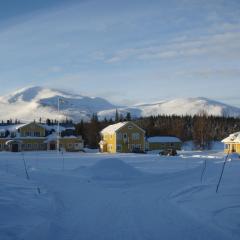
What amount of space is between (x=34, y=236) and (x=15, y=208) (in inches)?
180

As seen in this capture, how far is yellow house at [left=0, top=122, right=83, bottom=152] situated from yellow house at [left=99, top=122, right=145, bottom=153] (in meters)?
7.03

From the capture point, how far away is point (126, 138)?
85.0 metres

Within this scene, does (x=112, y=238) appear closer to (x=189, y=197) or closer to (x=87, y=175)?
(x=189, y=197)

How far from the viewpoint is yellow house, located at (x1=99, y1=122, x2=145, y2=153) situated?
276 ft

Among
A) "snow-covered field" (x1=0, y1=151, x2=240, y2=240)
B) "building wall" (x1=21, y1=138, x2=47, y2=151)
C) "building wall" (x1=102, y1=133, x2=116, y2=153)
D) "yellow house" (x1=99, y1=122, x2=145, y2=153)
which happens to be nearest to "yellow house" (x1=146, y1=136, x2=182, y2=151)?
"yellow house" (x1=99, y1=122, x2=145, y2=153)

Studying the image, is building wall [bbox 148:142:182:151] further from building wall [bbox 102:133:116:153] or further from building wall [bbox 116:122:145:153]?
building wall [bbox 102:133:116:153]

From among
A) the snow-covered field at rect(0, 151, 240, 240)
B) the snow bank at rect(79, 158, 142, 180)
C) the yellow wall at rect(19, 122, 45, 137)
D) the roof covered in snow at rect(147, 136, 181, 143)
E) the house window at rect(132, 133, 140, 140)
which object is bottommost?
the snow-covered field at rect(0, 151, 240, 240)

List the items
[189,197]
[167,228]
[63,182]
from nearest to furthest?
[167,228] < [189,197] < [63,182]

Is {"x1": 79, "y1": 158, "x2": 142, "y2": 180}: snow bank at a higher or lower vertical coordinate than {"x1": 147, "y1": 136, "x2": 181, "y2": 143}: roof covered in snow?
lower

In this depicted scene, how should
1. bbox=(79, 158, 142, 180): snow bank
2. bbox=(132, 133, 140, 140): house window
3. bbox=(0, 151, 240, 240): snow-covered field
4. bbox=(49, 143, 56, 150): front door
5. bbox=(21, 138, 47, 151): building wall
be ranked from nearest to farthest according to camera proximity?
1. bbox=(0, 151, 240, 240): snow-covered field
2. bbox=(79, 158, 142, 180): snow bank
3. bbox=(21, 138, 47, 151): building wall
4. bbox=(132, 133, 140, 140): house window
5. bbox=(49, 143, 56, 150): front door

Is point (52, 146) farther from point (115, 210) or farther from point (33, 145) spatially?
point (115, 210)

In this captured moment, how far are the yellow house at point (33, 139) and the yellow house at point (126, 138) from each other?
703 centimetres

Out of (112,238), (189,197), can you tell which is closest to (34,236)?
(112,238)

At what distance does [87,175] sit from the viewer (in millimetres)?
31531
